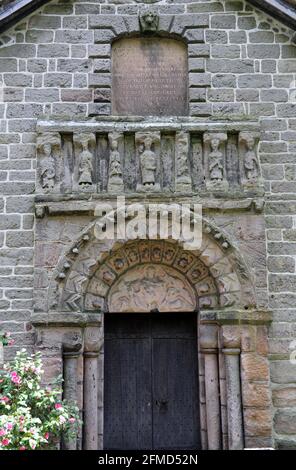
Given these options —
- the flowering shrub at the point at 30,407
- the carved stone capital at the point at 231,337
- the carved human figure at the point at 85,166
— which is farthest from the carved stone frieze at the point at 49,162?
the carved stone capital at the point at 231,337

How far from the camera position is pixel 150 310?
7.82 m

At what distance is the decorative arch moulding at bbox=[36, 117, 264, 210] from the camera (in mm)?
7723

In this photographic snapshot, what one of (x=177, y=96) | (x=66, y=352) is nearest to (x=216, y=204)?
(x=177, y=96)

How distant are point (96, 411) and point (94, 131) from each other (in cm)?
305

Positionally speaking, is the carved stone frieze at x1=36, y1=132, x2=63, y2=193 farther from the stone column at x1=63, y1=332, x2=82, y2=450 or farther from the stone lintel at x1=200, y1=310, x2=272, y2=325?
the stone lintel at x1=200, y1=310, x2=272, y2=325

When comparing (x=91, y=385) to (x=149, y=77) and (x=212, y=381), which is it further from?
(x=149, y=77)

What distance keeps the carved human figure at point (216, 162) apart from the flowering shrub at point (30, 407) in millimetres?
2759

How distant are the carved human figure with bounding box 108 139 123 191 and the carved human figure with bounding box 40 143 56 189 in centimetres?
63

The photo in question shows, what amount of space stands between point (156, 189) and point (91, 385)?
87.7 inches

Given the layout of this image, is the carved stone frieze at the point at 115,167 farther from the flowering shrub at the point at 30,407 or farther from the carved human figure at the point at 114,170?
the flowering shrub at the point at 30,407

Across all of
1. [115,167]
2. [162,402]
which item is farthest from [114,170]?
[162,402]

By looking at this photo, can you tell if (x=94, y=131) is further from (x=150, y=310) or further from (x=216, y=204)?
(x=150, y=310)

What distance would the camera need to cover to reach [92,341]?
747cm
